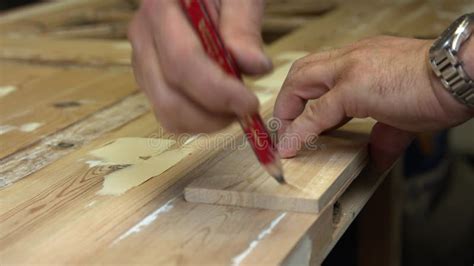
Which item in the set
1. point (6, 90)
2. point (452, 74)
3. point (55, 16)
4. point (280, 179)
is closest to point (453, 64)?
point (452, 74)

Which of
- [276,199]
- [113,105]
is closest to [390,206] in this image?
[113,105]

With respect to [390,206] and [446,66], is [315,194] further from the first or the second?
[390,206]

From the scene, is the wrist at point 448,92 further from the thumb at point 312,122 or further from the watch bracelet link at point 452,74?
the thumb at point 312,122

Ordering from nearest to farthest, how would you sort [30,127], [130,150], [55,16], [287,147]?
[287,147]
[130,150]
[30,127]
[55,16]

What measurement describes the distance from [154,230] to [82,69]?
2.93ft

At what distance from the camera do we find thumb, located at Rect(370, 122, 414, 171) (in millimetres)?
1028

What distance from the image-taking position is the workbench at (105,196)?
29.6 inches

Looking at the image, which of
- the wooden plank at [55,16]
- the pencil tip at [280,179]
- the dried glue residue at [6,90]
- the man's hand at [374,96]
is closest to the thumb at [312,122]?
the man's hand at [374,96]

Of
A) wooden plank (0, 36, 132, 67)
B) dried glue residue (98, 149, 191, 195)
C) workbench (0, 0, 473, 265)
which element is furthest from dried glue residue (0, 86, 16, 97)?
dried glue residue (98, 149, 191, 195)

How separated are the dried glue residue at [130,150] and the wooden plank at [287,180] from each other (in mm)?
136

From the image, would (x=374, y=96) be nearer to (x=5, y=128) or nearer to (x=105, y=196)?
(x=105, y=196)

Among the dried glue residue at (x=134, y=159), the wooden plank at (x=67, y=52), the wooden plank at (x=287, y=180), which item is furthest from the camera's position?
the wooden plank at (x=67, y=52)

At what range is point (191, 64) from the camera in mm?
734

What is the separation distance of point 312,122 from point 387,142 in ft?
0.40
